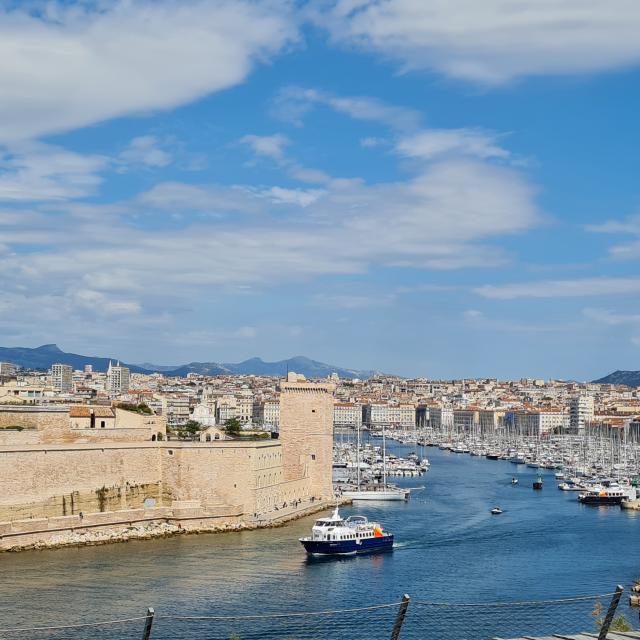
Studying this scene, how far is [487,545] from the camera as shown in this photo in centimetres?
1945

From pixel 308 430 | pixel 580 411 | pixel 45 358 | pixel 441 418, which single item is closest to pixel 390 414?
pixel 441 418

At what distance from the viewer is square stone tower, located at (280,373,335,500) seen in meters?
24.3

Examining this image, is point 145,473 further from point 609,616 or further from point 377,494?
point 609,616

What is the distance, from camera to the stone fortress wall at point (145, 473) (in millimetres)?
17609

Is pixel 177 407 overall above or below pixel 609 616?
above

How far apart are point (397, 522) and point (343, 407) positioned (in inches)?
2249

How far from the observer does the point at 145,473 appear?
20.2 m

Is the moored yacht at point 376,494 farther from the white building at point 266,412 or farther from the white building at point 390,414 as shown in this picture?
the white building at point 390,414

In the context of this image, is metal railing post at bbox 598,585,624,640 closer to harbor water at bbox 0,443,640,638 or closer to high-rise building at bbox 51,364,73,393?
harbor water at bbox 0,443,640,638

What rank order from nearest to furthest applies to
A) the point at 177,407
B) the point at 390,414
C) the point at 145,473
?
the point at 145,473 < the point at 177,407 < the point at 390,414

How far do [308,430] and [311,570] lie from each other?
27.2 feet

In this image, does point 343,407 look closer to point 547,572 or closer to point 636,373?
point 547,572

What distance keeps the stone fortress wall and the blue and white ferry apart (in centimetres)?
261

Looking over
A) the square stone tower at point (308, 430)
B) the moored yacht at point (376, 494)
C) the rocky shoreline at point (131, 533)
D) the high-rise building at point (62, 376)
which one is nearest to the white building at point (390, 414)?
the high-rise building at point (62, 376)
